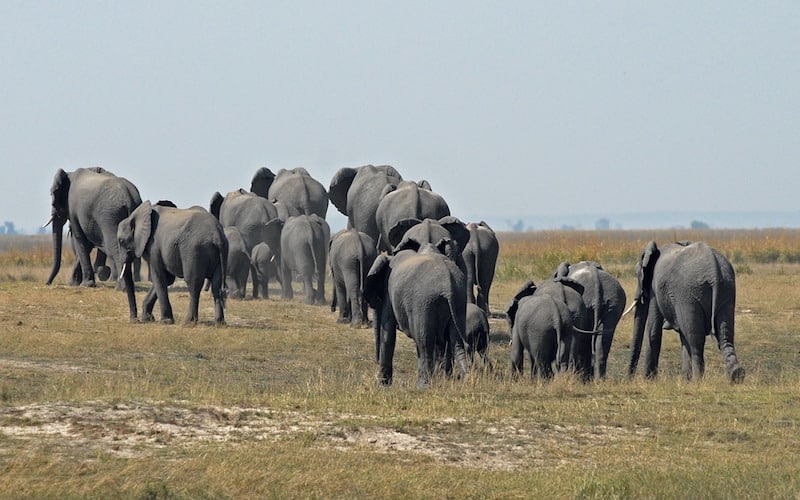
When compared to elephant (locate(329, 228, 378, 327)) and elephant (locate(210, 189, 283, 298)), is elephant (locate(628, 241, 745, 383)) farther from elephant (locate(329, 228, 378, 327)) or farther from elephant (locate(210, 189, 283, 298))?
elephant (locate(210, 189, 283, 298))

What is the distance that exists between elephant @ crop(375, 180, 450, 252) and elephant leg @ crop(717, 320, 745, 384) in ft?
28.6

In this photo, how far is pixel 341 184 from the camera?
35.1 m

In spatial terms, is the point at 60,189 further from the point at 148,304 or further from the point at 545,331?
the point at 545,331

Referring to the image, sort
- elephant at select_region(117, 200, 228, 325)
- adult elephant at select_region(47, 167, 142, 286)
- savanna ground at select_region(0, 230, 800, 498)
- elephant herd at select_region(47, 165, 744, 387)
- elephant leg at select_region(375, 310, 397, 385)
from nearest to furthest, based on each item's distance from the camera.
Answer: savanna ground at select_region(0, 230, 800, 498) → elephant herd at select_region(47, 165, 744, 387) → elephant leg at select_region(375, 310, 397, 385) → elephant at select_region(117, 200, 228, 325) → adult elephant at select_region(47, 167, 142, 286)

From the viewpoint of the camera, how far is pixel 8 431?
44.1 feet

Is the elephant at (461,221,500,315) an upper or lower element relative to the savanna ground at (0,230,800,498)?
upper

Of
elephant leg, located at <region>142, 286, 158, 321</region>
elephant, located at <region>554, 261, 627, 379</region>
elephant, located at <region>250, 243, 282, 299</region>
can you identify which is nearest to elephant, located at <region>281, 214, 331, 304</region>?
elephant, located at <region>250, 243, 282, 299</region>

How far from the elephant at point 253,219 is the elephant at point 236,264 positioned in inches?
111

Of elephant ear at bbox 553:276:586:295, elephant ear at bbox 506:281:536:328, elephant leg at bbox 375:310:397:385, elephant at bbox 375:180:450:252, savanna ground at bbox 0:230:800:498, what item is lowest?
savanna ground at bbox 0:230:800:498

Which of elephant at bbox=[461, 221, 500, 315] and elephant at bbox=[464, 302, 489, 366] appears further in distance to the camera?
elephant at bbox=[461, 221, 500, 315]

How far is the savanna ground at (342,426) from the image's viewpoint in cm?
1207

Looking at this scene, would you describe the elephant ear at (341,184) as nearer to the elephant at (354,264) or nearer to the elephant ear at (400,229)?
the elephant at (354,264)

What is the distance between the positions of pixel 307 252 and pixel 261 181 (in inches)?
459

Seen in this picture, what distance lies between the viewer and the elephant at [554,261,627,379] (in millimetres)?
19984
